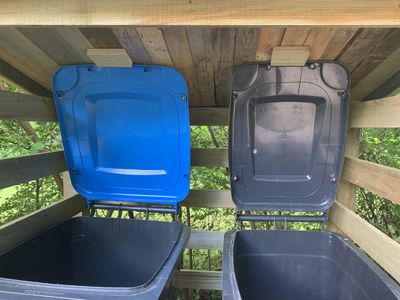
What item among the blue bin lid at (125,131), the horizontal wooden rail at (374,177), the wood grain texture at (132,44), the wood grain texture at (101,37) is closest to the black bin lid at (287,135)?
the horizontal wooden rail at (374,177)

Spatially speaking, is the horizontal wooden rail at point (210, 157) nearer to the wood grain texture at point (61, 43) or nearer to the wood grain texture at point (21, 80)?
the wood grain texture at point (61, 43)

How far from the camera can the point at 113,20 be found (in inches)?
37.9

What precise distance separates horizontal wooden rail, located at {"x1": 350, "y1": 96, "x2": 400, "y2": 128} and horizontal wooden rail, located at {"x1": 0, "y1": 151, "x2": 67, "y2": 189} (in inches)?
72.7

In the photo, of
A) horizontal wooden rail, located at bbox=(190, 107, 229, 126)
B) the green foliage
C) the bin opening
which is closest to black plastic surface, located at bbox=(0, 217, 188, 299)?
the bin opening

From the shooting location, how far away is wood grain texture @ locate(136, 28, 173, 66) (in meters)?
1.38

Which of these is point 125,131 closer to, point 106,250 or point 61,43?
point 61,43

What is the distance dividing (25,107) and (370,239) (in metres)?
1.95

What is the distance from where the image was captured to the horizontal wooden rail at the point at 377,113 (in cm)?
145

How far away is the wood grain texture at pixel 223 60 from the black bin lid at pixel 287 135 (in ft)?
0.31

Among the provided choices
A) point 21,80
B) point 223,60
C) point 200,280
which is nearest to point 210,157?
point 223,60

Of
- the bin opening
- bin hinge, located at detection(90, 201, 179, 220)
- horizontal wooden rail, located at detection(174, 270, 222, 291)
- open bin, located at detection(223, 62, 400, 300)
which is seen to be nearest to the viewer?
open bin, located at detection(223, 62, 400, 300)

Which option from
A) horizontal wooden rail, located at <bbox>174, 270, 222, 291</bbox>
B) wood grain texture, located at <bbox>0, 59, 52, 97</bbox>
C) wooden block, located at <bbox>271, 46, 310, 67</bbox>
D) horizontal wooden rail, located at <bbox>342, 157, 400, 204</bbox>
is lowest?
Result: horizontal wooden rail, located at <bbox>174, 270, 222, 291</bbox>

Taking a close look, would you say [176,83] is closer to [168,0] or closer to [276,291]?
[168,0]

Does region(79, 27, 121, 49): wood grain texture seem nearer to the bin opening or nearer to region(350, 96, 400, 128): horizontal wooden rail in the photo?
the bin opening
